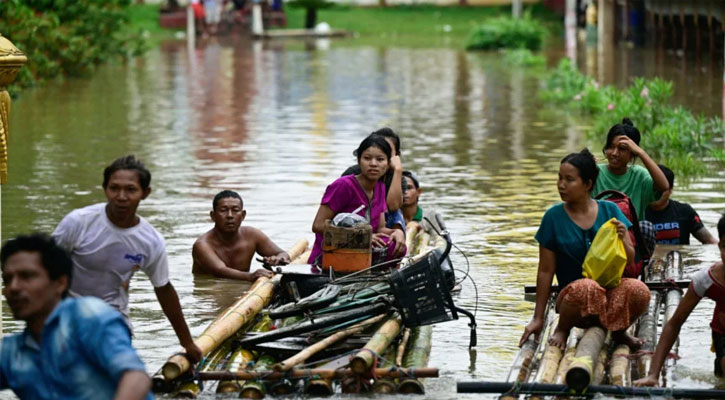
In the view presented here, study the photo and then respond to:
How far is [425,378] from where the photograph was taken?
6.95m

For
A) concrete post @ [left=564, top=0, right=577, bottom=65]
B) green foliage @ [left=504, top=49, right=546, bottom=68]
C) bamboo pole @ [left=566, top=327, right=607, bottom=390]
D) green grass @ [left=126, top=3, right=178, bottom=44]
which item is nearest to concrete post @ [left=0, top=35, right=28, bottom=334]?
bamboo pole @ [left=566, top=327, right=607, bottom=390]

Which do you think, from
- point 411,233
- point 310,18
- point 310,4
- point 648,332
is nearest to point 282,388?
point 648,332

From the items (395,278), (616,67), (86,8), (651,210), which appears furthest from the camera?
(616,67)

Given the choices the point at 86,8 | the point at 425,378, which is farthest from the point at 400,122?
the point at 425,378

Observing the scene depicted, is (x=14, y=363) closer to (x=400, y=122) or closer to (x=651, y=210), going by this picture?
(x=651, y=210)

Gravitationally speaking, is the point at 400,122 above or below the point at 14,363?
below

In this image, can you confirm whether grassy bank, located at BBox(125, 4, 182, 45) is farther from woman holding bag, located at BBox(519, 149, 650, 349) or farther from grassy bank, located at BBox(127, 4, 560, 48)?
woman holding bag, located at BBox(519, 149, 650, 349)

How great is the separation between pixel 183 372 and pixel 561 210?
2261mm

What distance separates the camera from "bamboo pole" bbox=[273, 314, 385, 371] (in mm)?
6820

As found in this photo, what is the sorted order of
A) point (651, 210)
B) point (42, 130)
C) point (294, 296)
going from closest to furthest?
1. point (294, 296)
2. point (651, 210)
3. point (42, 130)

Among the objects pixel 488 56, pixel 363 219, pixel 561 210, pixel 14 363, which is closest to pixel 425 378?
pixel 561 210

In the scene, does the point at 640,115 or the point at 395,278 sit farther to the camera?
the point at 640,115

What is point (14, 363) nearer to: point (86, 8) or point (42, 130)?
point (42, 130)

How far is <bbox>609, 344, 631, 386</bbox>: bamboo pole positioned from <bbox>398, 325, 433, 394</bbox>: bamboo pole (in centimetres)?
91
